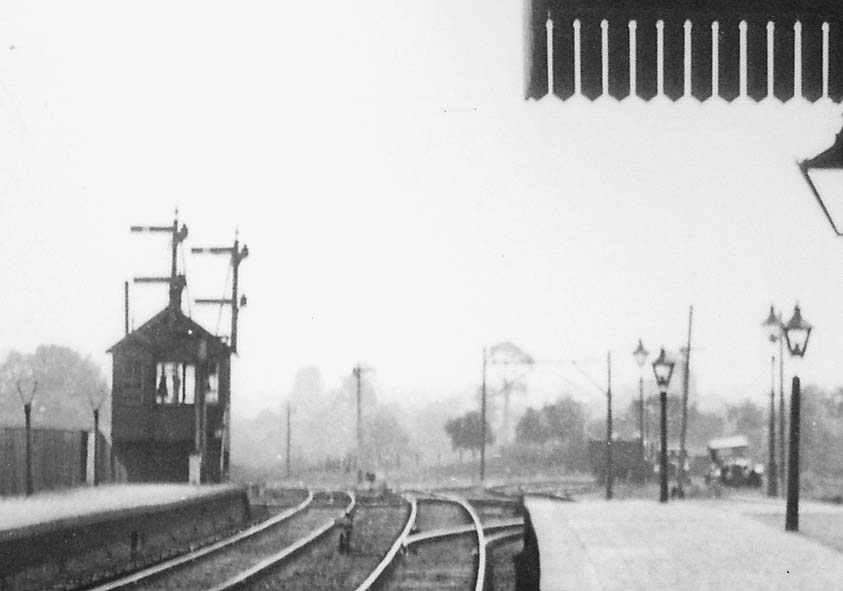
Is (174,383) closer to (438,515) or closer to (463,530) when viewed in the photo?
(438,515)

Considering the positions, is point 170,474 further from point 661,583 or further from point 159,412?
point 661,583

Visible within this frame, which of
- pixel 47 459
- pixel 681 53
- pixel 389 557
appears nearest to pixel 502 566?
pixel 389 557

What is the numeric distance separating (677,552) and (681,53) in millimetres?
9239

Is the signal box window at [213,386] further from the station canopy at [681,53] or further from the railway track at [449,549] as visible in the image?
the station canopy at [681,53]

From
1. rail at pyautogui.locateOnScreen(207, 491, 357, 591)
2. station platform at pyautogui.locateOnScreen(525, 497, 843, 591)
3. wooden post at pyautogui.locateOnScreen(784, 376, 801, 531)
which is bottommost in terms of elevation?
rail at pyautogui.locateOnScreen(207, 491, 357, 591)

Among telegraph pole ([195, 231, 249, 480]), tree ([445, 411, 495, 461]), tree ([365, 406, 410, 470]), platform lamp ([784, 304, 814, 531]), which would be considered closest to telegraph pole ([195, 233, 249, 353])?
telegraph pole ([195, 231, 249, 480])

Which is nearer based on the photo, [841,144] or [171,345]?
[841,144]

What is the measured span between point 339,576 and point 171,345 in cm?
2182

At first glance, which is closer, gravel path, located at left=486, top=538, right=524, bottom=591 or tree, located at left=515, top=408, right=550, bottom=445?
gravel path, located at left=486, top=538, right=524, bottom=591

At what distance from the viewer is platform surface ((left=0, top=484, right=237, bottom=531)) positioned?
1888 centimetres

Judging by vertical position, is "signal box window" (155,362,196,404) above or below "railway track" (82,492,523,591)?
above

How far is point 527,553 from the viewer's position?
17.1 metres

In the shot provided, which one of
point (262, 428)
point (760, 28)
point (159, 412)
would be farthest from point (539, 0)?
point (262, 428)

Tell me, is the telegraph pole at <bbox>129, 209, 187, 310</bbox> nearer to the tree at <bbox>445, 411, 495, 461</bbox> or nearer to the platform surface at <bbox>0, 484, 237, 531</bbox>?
the platform surface at <bbox>0, 484, 237, 531</bbox>
